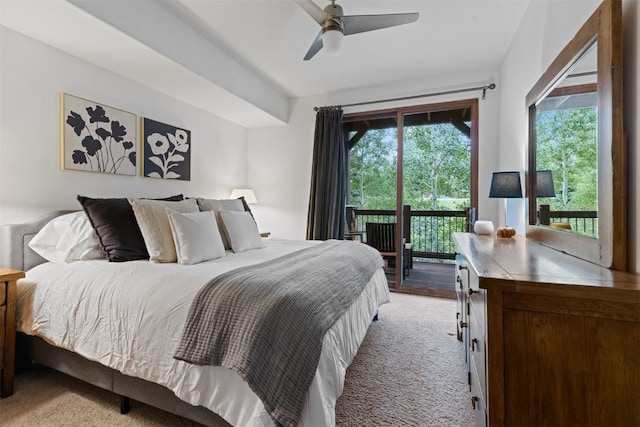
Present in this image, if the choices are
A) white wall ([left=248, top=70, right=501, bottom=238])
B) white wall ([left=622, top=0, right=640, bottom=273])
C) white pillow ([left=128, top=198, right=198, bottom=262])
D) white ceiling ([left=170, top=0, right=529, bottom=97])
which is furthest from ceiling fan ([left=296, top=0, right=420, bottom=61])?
white wall ([left=248, top=70, right=501, bottom=238])

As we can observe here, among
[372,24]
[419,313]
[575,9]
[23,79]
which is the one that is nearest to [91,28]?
[23,79]

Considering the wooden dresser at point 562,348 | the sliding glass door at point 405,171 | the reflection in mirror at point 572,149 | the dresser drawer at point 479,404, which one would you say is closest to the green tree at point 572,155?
the reflection in mirror at point 572,149

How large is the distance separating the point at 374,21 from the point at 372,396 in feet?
7.91

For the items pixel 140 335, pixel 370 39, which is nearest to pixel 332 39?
pixel 370 39

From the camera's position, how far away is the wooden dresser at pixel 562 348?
31.3 inches

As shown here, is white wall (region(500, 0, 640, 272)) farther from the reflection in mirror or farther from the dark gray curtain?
the dark gray curtain

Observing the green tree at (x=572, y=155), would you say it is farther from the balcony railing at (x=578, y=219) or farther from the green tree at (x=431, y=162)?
the green tree at (x=431, y=162)

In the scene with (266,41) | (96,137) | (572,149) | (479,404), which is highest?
(266,41)

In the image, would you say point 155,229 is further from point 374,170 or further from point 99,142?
point 374,170

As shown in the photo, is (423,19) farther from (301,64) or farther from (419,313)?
(419,313)

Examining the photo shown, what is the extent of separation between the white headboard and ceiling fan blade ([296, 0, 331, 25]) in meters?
2.38

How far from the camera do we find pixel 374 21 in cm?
201

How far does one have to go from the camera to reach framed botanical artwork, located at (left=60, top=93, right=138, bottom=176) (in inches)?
92.7

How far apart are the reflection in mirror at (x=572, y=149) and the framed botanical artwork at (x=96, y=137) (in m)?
3.32
